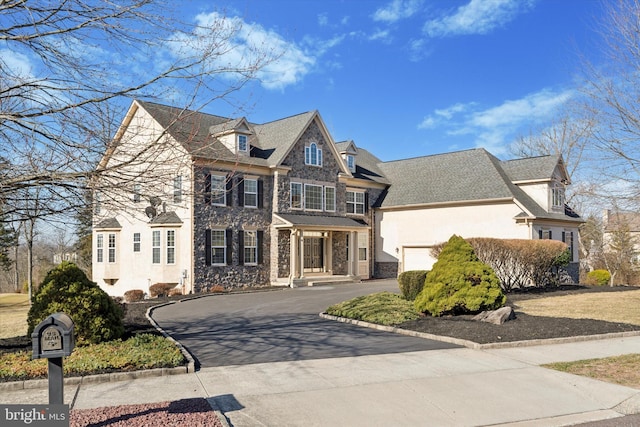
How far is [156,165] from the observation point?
7000 millimetres

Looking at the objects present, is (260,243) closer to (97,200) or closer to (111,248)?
(111,248)

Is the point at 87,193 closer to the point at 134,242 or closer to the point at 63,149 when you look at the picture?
the point at 63,149

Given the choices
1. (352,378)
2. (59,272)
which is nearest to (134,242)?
(59,272)

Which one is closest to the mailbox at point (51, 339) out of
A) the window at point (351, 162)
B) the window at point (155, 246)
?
the window at point (155, 246)

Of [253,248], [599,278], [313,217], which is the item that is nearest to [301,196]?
[313,217]

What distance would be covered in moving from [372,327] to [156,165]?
7286mm

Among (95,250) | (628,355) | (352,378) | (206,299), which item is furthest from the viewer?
(95,250)

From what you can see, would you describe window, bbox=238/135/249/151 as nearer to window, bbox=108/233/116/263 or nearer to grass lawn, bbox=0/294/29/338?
window, bbox=108/233/116/263

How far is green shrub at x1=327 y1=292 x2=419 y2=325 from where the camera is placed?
1261 cm

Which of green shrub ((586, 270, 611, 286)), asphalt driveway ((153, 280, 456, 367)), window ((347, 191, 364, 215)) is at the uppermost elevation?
window ((347, 191, 364, 215))

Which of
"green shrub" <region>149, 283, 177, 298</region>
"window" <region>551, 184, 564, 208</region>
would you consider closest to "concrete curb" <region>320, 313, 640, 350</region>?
"green shrub" <region>149, 283, 177, 298</region>

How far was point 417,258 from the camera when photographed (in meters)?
29.0
